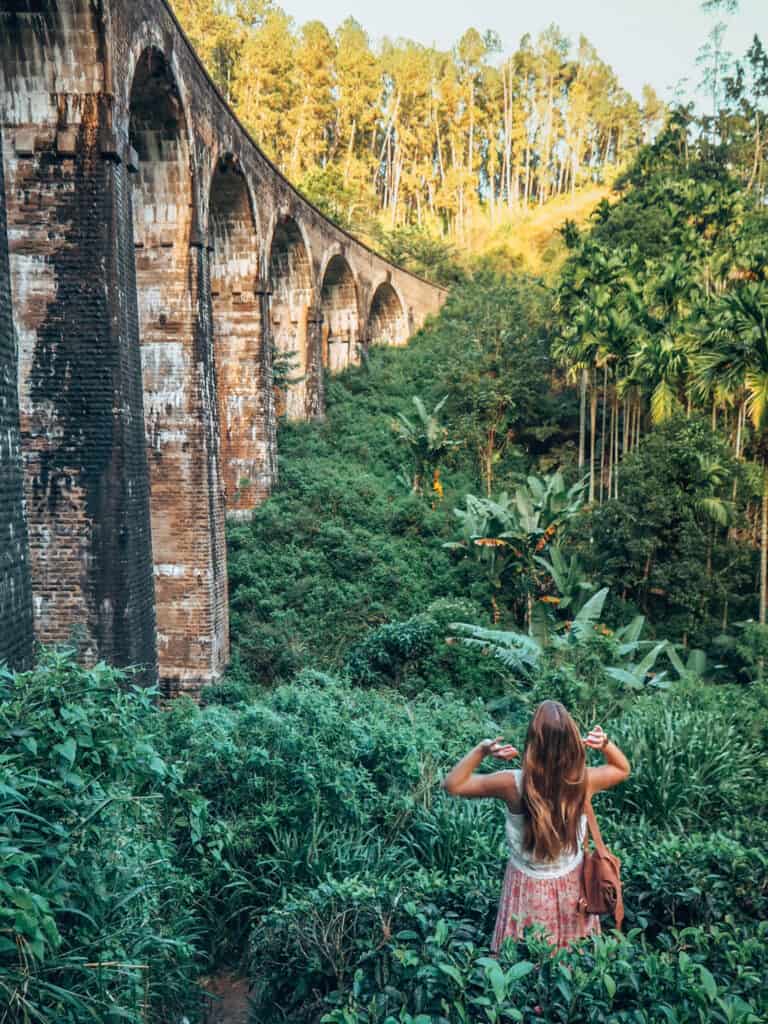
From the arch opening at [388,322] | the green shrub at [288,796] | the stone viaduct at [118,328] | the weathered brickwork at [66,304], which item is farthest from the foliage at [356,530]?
the arch opening at [388,322]

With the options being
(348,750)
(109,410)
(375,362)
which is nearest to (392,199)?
(375,362)

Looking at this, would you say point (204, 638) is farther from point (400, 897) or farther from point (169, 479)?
point (400, 897)

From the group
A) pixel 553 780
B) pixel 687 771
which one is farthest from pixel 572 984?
pixel 687 771

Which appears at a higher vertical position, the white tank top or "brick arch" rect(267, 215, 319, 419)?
"brick arch" rect(267, 215, 319, 419)

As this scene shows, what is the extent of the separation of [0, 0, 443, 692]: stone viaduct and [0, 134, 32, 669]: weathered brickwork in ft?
0.05

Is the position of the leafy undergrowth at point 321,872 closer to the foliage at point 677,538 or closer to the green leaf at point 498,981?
the green leaf at point 498,981

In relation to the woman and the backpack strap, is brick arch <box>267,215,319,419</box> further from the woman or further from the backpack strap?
the backpack strap

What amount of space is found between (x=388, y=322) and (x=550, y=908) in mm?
31141

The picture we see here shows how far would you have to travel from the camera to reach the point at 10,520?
540cm

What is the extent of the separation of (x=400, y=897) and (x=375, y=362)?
25.1 metres

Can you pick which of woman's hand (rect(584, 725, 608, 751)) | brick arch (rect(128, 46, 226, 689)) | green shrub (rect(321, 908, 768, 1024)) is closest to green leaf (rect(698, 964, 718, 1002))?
green shrub (rect(321, 908, 768, 1024))

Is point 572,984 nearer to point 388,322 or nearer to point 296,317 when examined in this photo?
point 296,317

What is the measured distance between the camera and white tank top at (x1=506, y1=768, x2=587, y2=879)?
2736 millimetres

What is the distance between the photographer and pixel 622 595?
13.8 m
